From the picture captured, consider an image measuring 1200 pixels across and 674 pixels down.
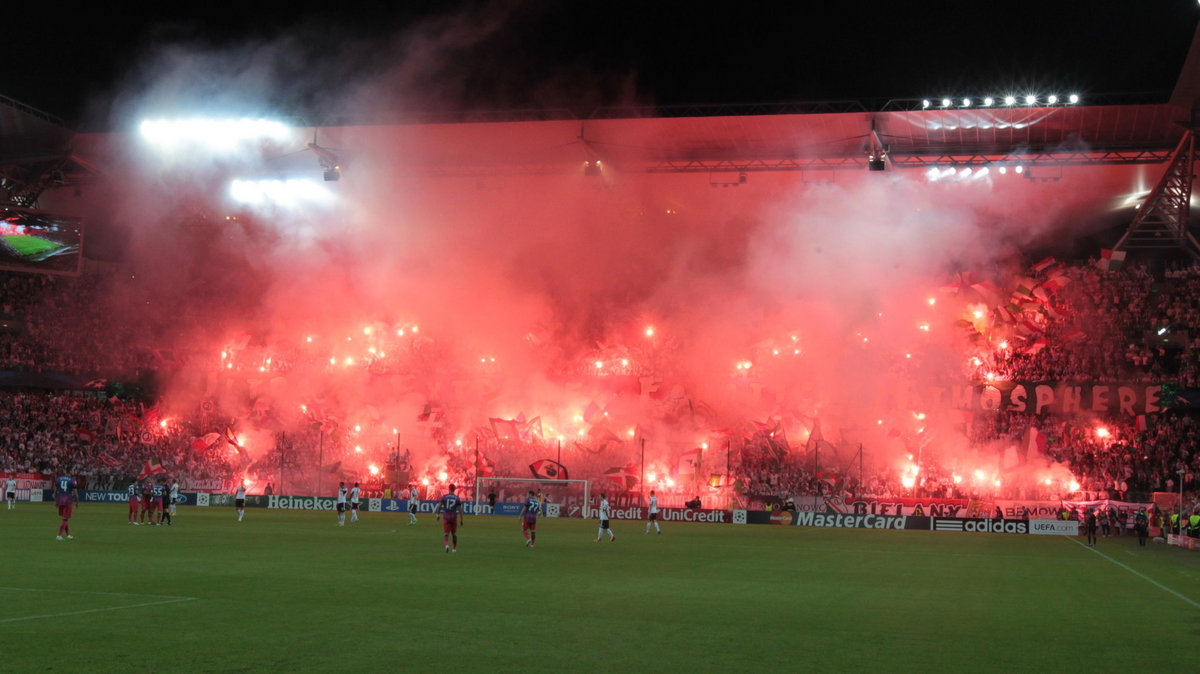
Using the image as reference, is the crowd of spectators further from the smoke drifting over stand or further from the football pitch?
the football pitch

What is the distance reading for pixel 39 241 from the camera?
42.0 m

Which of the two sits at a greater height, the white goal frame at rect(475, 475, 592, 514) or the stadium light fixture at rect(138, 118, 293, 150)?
the stadium light fixture at rect(138, 118, 293, 150)

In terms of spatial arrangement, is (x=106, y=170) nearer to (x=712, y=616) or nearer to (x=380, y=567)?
(x=380, y=567)

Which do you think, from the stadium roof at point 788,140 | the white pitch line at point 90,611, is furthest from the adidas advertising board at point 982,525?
the white pitch line at point 90,611

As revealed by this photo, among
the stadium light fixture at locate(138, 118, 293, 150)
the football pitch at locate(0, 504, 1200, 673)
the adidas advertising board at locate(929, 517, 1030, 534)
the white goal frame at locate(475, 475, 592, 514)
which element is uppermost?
the stadium light fixture at locate(138, 118, 293, 150)

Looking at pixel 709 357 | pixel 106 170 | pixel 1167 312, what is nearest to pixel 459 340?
pixel 709 357

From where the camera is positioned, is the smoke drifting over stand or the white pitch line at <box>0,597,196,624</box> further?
the smoke drifting over stand

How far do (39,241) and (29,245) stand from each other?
405 millimetres

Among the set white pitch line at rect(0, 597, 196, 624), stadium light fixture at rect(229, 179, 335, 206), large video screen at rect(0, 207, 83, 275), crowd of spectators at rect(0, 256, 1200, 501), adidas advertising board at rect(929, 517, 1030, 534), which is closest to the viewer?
white pitch line at rect(0, 597, 196, 624)

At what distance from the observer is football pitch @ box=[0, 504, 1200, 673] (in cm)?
922

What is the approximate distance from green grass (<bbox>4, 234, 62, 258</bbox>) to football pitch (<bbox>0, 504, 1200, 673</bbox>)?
2108 centimetres

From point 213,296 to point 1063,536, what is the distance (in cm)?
4503

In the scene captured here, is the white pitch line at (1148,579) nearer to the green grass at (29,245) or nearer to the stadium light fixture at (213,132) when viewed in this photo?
the stadium light fixture at (213,132)

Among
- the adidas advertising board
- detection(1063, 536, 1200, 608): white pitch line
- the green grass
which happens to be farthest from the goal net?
detection(1063, 536, 1200, 608): white pitch line
